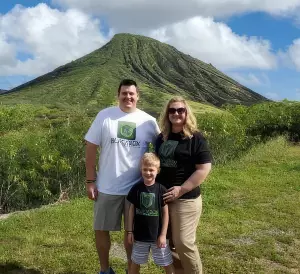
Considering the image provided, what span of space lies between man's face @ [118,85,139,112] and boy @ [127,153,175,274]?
591 mm

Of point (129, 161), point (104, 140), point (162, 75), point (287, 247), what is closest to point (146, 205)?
point (129, 161)

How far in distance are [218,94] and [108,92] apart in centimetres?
14438

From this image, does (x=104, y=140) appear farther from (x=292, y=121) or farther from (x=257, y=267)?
(x=292, y=121)

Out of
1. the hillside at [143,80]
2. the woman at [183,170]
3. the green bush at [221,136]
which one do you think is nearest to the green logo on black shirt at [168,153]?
the woman at [183,170]

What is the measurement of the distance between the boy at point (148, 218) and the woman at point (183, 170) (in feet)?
0.30

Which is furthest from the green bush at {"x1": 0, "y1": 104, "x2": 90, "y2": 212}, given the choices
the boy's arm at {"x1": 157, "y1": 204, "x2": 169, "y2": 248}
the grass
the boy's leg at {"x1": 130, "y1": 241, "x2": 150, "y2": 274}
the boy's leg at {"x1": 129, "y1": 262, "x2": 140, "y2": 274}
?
the boy's arm at {"x1": 157, "y1": 204, "x2": 169, "y2": 248}

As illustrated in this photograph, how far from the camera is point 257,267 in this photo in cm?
548

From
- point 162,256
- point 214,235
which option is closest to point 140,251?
point 162,256

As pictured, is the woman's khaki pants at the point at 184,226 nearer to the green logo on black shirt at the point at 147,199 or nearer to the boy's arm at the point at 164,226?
the boy's arm at the point at 164,226

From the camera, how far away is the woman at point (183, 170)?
387 centimetres

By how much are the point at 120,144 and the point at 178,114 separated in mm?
641

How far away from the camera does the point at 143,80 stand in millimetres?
163625

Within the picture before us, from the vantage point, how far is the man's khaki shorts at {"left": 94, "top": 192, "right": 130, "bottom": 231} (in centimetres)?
425

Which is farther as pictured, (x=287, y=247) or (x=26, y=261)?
(x=287, y=247)
